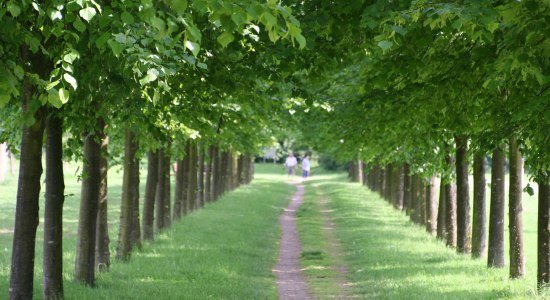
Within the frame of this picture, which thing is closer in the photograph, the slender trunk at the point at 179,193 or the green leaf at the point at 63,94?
the green leaf at the point at 63,94

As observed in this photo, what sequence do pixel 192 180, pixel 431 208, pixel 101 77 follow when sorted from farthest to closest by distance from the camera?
pixel 192 180
pixel 431 208
pixel 101 77

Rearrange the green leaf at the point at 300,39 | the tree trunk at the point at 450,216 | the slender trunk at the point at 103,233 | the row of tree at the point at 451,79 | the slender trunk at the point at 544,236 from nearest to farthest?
the green leaf at the point at 300,39
the row of tree at the point at 451,79
the slender trunk at the point at 544,236
the slender trunk at the point at 103,233
the tree trunk at the point at 450,216

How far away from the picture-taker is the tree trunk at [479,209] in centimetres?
1636

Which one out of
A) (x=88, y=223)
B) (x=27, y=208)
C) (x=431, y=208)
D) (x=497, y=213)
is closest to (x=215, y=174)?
(x=431, y=208)

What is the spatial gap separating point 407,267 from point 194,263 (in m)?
4.04

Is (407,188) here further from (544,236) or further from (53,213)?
(53,213)

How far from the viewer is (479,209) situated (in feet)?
53.8

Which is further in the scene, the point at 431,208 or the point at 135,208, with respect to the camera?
the point at 431,208

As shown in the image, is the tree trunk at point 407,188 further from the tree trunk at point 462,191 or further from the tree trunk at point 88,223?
the tree trunk at point 88,223

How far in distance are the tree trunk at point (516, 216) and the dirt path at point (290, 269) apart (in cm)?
353

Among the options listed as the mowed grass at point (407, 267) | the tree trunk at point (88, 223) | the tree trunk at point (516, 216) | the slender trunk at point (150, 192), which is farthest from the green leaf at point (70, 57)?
the slender trunk at point (150, 192)

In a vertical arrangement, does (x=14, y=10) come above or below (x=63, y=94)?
above

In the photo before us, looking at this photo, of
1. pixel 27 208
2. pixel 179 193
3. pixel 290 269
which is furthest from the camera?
pixel 179 193

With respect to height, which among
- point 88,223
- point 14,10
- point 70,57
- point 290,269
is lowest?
point 290,269
